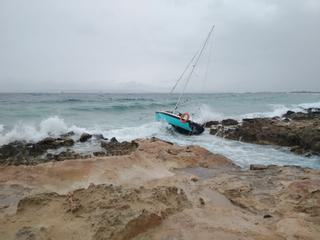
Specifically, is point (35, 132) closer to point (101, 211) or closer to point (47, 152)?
point (47, 152)

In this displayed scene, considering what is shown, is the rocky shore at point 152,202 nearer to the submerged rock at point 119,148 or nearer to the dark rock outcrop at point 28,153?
the dark rock outcrop at point 28,153

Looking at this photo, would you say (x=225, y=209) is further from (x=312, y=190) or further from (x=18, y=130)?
(x=18, y=130)

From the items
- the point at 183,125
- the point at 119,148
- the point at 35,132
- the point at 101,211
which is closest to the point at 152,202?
the point at 101,211

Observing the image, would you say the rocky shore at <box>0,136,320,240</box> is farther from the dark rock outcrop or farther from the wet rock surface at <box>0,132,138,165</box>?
the wet rock surface at <box>0,132,138,165</box>

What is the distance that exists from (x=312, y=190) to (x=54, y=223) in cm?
441

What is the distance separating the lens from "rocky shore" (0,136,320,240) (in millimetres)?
3479

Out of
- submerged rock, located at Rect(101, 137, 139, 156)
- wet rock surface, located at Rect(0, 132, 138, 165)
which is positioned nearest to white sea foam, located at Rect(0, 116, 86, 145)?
wet rock surface, located at Rect(0, 132, 138, 165)

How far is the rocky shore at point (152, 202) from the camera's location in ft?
11.4

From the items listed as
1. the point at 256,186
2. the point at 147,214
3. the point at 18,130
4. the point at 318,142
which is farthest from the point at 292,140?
the point at 18,130

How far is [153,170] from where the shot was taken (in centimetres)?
713

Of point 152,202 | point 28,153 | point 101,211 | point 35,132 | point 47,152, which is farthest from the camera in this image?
point 35,132

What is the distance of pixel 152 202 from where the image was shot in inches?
158

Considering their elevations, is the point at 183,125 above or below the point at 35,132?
above

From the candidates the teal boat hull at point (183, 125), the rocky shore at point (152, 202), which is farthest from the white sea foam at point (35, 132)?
the rocky shore at point (152, 202)
